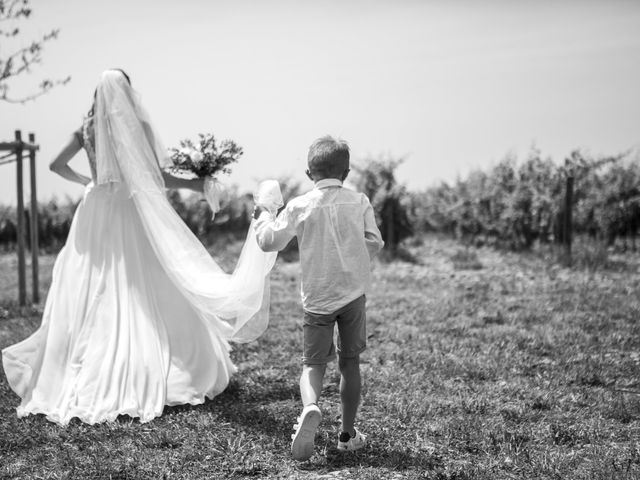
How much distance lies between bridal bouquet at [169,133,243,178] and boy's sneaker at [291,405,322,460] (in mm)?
2440

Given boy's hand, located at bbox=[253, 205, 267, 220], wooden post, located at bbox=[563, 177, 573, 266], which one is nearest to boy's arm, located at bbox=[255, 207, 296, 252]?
boy's hand, located at bbox=[253, 205, 267, 220]

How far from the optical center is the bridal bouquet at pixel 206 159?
18.1 feet

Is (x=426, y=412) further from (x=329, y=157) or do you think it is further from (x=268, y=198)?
(x=329, y=157)

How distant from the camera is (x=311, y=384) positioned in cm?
411

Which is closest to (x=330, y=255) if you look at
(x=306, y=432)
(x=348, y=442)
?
(x=306, y=432)

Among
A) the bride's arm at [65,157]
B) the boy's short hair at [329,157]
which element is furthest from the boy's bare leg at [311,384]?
the bride's arm at [65,157]

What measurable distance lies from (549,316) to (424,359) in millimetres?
2556

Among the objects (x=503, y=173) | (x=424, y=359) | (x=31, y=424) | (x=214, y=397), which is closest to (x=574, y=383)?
(x=424, y=359)

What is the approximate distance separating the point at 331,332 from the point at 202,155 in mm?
2050

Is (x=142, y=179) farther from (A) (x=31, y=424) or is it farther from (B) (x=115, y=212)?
(A) (x=31, y=424)

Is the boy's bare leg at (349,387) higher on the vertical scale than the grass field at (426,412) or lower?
higher

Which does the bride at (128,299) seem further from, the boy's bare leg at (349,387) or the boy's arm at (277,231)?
the boy's bare leg at (349,387)

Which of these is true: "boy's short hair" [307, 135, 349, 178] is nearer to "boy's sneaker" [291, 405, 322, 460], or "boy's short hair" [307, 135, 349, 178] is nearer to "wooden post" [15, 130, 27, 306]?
"boy's sneaker" [291, 405, 322, 460]

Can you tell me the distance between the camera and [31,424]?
4.82 metres
